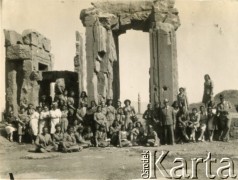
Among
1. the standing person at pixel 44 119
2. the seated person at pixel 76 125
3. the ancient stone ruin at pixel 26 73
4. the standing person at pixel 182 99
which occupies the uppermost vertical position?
the ancient stone ruin at pixel 26 73

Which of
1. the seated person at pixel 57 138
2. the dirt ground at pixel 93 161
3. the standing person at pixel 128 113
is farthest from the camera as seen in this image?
the standing person at pixel 128 113

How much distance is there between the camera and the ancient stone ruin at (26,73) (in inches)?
669

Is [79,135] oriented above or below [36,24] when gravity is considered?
below

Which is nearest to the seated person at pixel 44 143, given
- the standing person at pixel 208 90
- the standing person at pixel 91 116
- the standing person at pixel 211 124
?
the standing person at pixel 91 116

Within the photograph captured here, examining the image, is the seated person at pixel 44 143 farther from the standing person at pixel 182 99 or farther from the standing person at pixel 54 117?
the standing person at pixel 182 99

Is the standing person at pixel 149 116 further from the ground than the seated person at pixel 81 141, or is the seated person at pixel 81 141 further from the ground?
the standing person at pixel 149 116

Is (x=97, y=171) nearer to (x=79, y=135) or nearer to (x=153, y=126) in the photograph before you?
(x=79, y=135)

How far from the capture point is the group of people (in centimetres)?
1271

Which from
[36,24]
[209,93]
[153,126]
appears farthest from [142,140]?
[36,24]

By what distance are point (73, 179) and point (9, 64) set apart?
9493 millimetres

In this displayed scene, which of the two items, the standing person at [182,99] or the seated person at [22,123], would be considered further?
the standing person at [182,99]

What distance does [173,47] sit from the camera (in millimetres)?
15281

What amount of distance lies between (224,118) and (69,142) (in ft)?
15.6

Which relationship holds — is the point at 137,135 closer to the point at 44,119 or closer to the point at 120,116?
the point at 120,116
